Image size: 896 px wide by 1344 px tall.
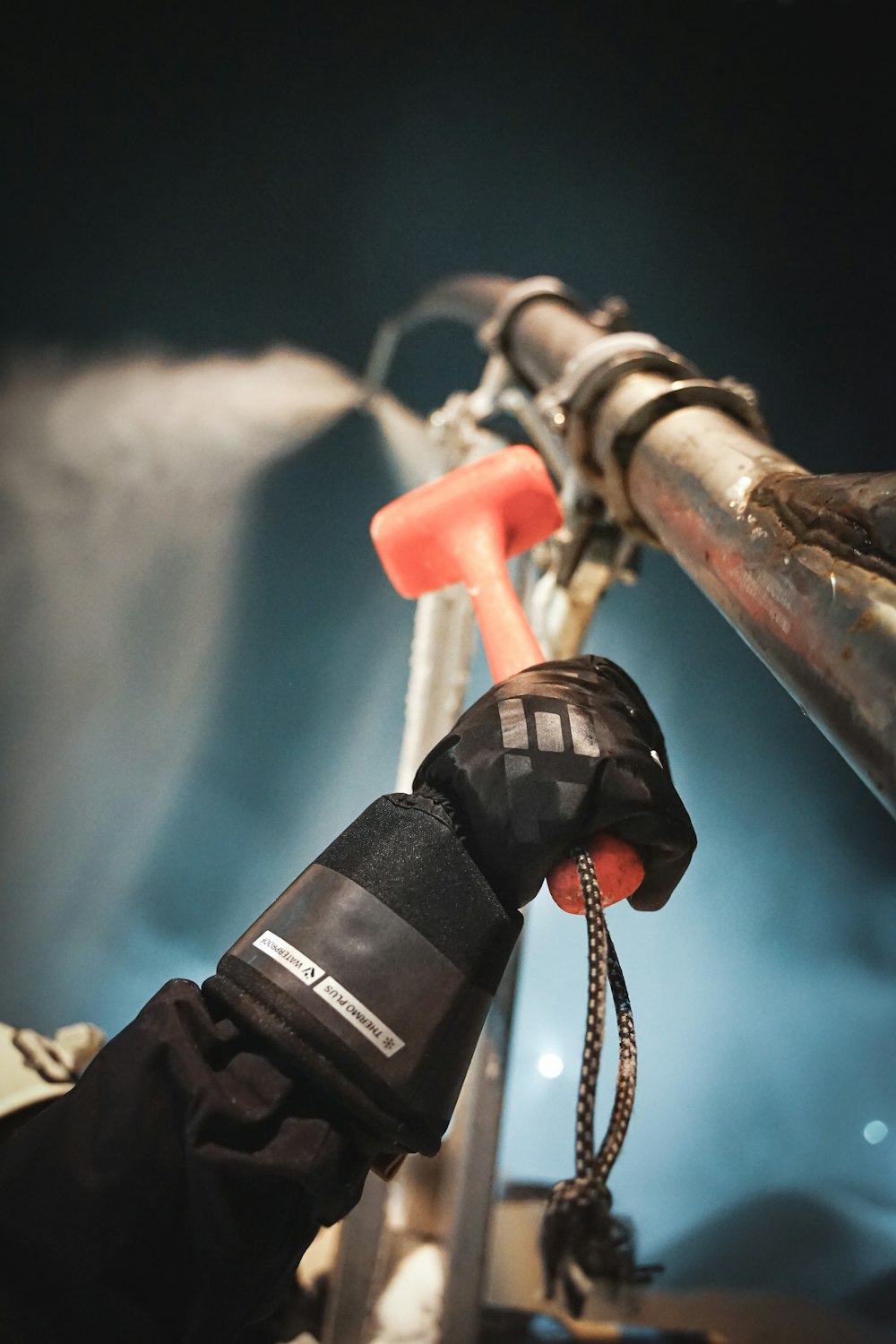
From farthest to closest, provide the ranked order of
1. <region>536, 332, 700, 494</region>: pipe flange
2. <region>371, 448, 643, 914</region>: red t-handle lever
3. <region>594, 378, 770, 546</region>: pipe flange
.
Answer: <region>536, 332, 700, 494</region>: pipe flange → <region>594, 378, 770, 546</region>: pipe flange → <region>371, 448, 643, 914</region>: red t-handle lever

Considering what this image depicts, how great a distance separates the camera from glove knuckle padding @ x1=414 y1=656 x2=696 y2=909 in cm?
Result: 76

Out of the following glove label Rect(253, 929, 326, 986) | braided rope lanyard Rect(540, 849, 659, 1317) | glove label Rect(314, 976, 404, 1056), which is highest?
glove label Rect(253, 929, 326, 986)

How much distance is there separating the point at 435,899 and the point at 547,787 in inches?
6.6

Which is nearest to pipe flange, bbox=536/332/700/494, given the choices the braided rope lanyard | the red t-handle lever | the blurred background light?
the red t-handle lever

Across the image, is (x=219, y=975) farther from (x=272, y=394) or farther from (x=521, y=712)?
(x=272, y=394)

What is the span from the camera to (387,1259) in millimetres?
2021

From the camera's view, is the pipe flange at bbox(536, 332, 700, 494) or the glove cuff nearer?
the glove cuff

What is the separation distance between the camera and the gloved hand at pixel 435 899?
0.65 meters

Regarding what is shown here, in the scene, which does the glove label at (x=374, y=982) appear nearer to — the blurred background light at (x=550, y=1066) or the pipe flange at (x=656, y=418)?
the pipe flange at (x=656, y=418)

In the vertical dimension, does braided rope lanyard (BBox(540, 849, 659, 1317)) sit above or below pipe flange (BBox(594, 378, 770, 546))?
below

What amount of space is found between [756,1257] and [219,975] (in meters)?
5.75

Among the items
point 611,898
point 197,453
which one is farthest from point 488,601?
point 197,453

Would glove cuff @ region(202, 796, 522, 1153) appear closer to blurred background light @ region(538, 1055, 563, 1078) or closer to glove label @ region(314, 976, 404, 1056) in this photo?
glove label @ region(314, 976, 404, 1056)

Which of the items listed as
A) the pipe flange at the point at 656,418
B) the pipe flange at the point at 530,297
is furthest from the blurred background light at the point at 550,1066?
the pipe flange at the point at 530,297
